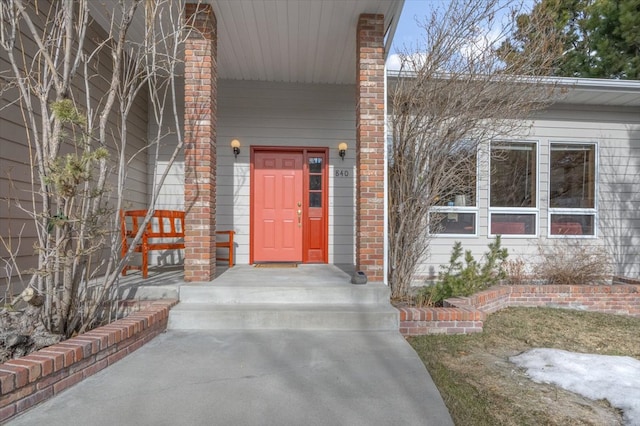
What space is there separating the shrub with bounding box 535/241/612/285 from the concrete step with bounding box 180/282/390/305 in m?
3.25

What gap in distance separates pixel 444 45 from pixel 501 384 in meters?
3.59

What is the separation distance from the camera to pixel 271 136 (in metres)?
5.49

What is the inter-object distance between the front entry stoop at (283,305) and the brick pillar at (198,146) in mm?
352

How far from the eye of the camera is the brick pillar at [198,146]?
362cm

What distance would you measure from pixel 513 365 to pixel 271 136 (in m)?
4.42

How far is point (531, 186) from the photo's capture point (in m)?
5.59

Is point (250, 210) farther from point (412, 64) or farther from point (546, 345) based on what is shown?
point (546, 345)

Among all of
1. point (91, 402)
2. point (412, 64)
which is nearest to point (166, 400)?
point (91, 402)

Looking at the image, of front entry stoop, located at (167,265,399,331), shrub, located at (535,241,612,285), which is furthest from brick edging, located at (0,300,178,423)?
shrub, located at (535,241,612,285)

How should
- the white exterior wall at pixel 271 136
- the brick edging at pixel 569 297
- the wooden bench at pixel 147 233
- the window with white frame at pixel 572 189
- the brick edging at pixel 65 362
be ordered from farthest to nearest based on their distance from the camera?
the window with white frame at pixel 572 189, the white exterior wall at pixel 271 136, the brick edging at pixel 569 297, the wooden bench at pixel 147 233, the brick edging at pixel 65 362

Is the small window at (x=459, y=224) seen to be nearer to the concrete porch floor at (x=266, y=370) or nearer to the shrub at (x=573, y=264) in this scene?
the shrub at (x=573, y=264)

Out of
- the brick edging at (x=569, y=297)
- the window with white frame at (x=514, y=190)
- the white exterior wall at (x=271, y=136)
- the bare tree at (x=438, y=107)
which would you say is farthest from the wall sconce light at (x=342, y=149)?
the brick edging at (x=569, y=297)

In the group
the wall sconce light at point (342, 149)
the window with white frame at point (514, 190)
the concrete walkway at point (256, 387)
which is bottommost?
the concrete walkway at point (256, 387)

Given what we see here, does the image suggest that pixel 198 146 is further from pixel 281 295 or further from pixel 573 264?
pixel 573 264
